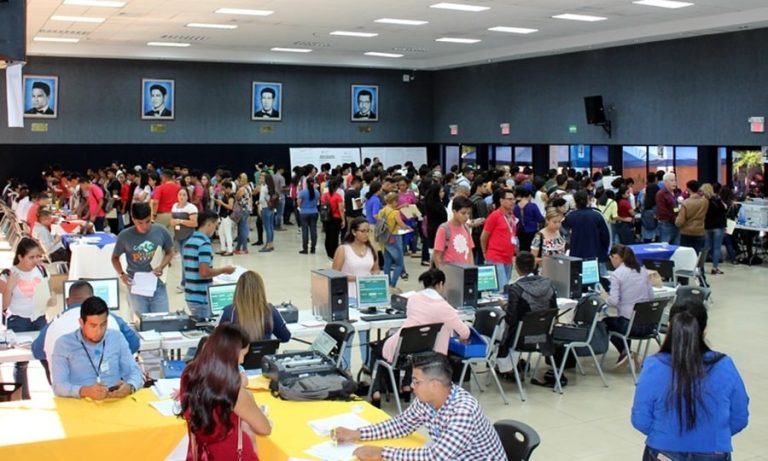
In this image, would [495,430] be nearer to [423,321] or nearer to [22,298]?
[423,321]

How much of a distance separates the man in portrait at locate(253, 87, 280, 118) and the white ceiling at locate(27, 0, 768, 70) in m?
1.16

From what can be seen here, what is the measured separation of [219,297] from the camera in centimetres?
769

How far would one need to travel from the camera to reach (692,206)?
1386cm

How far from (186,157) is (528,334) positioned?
17130 mm

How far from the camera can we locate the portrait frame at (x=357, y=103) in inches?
1008

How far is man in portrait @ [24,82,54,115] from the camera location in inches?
877

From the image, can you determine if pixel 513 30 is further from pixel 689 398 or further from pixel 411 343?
pixel 689 398

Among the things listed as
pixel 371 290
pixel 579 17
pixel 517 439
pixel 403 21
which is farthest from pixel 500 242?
pixel 403 21

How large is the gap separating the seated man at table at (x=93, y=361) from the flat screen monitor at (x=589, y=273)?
16.5 feet

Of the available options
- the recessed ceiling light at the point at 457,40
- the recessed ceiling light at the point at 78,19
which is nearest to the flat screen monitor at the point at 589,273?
the recessed ceiling light at the point at 78,19

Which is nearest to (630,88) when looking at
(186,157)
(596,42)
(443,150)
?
(596,42)

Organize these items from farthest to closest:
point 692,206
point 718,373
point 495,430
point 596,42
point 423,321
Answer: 1. point 596,42
2. point 692,206
3. point 423,321
4. point 495,430
5. point 718,373

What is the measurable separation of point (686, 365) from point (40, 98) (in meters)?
20.8

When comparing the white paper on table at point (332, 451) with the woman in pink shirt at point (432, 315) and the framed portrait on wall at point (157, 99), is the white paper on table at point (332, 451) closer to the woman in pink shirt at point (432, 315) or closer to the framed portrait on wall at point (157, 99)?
the woman in pink shirt at point (432, 315)
